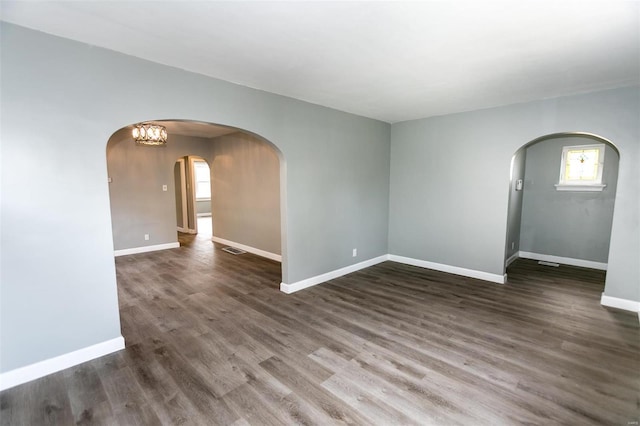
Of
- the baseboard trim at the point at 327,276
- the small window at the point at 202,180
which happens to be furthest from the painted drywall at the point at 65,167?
the small window at the point at 202,180

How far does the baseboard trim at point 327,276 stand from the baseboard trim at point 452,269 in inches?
13.3

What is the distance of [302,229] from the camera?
4.28 meters

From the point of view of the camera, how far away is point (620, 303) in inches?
143

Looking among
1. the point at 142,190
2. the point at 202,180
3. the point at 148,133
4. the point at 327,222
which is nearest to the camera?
the point at 327,222

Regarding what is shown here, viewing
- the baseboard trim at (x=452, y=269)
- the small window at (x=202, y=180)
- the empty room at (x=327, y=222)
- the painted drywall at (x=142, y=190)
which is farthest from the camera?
the small window at (x=202, y=180)

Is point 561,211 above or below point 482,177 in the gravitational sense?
below

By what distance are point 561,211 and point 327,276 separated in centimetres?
468

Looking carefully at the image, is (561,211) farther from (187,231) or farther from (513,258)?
(187,231)

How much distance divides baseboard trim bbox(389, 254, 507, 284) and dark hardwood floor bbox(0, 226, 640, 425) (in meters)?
0.19

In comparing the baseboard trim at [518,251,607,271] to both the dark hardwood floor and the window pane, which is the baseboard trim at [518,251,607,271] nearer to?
the dark hardwood floor

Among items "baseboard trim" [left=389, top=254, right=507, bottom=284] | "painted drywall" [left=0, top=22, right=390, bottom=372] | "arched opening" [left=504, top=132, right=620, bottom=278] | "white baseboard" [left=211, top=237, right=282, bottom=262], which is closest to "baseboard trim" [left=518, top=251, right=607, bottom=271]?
"arched opening" [left=504, top=132, right=620, bottom=278]

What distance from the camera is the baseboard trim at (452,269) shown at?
4.60 meters

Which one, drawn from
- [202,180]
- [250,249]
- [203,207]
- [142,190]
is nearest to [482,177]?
[250,249]

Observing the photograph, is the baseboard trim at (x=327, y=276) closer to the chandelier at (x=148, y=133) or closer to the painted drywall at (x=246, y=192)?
the painted drywall at (x=246, y=192)
